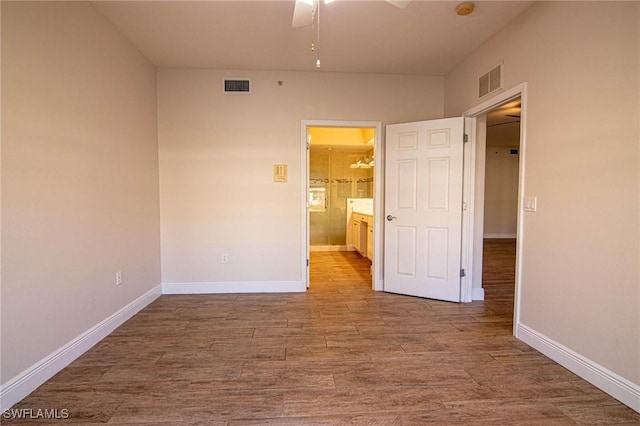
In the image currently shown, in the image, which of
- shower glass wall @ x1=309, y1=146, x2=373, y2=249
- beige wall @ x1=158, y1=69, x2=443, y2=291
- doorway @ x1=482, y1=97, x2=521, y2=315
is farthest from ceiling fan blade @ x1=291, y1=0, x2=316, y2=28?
doorway @ x1=482, y1=97, x2=521, y2=315

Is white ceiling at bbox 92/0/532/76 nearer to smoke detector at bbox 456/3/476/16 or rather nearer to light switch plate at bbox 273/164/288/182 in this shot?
smoke detector at bbox 456/3/476/16

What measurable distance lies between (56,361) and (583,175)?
3789 mm

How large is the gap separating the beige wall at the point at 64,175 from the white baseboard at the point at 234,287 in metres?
0.58

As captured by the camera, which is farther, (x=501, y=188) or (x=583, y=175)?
(x=501, y=188)

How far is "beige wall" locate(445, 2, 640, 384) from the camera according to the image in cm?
166

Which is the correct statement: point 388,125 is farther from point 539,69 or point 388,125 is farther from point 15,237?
point 15,237

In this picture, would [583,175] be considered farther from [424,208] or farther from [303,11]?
[303,11]

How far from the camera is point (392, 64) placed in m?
3.37

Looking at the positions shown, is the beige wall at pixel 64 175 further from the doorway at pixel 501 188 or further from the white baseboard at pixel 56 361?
the doorway at pixel 501 188

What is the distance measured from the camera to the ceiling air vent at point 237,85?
3506mm

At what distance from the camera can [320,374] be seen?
6.35 feet

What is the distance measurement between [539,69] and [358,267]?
3.63 meters

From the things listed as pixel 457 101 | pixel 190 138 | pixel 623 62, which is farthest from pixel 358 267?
Result: pixel 623 62

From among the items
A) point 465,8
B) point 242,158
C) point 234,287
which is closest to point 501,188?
point 465,8
